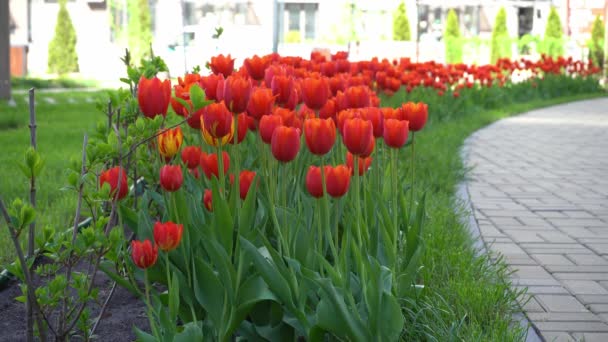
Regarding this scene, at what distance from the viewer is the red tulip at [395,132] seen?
260 centimetres

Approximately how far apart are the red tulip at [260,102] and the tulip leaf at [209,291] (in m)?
0.46

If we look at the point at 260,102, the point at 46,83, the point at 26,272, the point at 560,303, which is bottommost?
the point at 560,303

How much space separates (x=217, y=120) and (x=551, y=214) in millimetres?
3714

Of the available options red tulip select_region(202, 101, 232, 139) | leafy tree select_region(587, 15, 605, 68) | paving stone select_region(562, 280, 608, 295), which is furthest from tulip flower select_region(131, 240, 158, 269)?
leafy tree select_region(587, 15, 605, 68)

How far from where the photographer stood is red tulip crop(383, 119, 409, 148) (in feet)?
8.54

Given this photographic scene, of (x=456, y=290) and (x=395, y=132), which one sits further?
(x=456, y=290)

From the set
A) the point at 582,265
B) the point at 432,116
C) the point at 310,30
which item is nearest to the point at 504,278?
the point at 582,265

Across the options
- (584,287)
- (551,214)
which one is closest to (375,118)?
(584,287)

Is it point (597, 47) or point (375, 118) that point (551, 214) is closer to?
point (375, 118)

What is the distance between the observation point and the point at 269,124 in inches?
94.1

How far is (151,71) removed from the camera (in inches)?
144

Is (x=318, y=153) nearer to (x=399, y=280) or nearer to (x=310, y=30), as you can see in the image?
(x=399, y=280)

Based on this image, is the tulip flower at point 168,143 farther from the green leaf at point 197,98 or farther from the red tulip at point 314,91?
the red tulip at point 314,91

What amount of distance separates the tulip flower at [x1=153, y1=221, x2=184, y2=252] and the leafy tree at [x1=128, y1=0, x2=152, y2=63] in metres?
23.7
